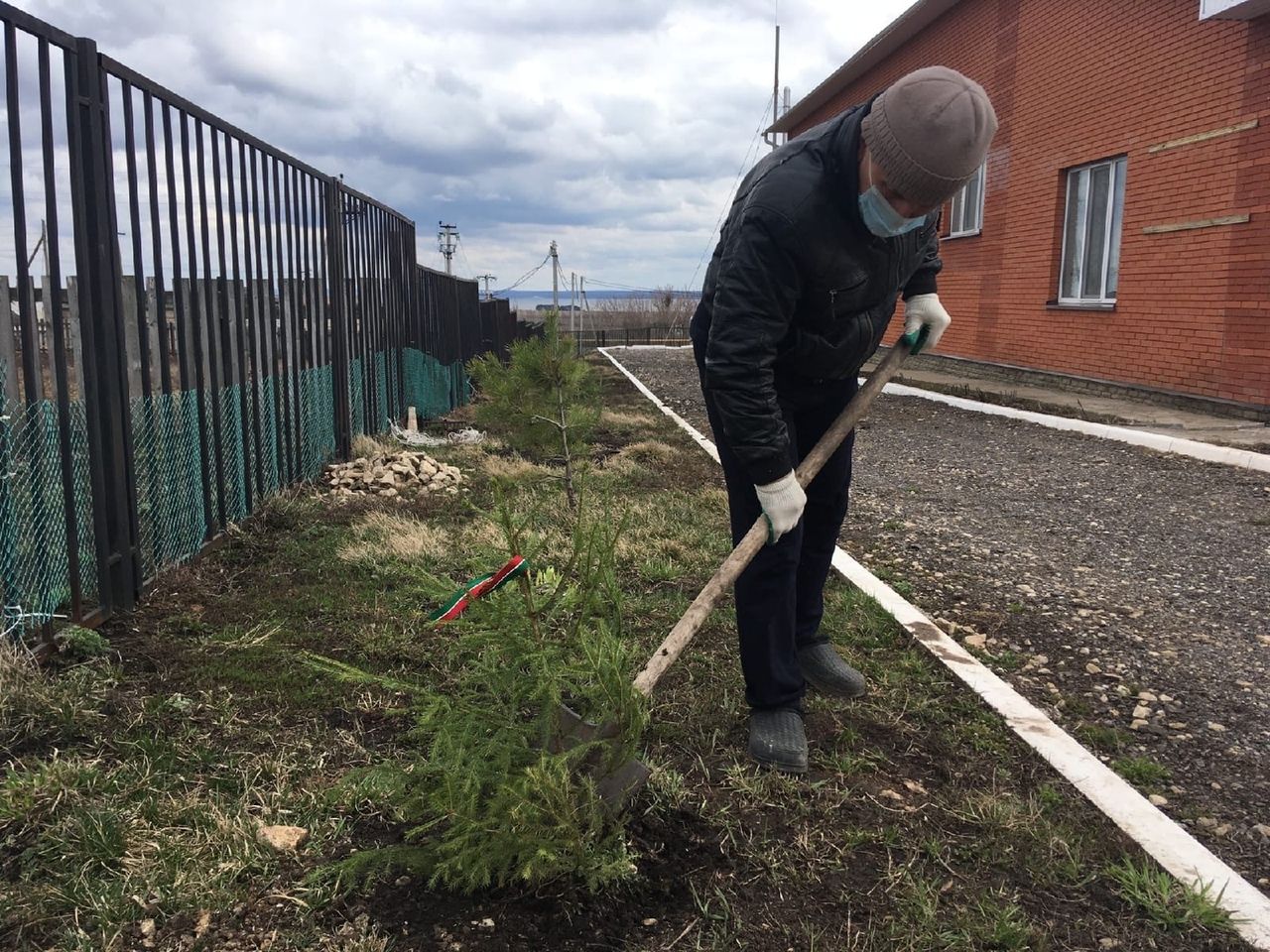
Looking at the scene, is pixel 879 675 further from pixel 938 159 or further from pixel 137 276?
pixel 137 276

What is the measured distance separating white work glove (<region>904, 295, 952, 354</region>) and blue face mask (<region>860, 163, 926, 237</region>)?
689 millimetres

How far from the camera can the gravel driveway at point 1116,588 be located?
8.73 feet

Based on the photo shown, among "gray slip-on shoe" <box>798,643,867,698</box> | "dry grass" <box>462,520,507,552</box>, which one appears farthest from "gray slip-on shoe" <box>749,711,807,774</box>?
"dry grass" <box>462,520,507,552</box>

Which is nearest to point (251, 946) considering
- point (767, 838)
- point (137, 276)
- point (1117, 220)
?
point (767, 838)

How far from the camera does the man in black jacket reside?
6.91 feet

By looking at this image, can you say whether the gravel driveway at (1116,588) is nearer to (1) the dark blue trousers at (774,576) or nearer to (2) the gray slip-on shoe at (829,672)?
(2) the gray slip-on shoe at (829,672)

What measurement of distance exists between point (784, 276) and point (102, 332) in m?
2.60

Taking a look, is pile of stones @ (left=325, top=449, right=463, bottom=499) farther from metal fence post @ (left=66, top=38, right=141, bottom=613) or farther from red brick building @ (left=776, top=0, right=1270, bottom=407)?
red brick building @ (left=776, top=0, right=1270, bottom=407)

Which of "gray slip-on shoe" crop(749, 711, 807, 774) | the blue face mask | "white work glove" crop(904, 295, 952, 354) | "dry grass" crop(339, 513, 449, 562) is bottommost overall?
"gray slip-on shoe" crop(749, 711, 807, 774)

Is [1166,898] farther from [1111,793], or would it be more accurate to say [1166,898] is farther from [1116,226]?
[1116,226]

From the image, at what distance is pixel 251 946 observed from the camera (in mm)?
1825

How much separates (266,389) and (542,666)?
13.4ft

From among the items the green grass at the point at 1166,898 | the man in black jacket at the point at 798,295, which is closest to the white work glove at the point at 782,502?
the man in black jacket at the point at 798,295

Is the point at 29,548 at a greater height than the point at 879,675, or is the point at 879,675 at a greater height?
the point at 29,548
